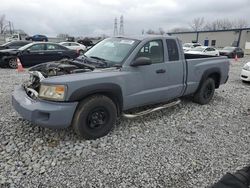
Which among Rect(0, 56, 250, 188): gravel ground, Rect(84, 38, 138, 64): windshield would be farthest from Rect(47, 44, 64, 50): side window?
Rect(84, 38, 138, 64): windshield

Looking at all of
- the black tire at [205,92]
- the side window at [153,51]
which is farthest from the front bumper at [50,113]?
the black tire at [205,92]

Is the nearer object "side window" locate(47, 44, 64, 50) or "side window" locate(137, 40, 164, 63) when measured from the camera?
"side window" locate(137, 40, 164, 63)

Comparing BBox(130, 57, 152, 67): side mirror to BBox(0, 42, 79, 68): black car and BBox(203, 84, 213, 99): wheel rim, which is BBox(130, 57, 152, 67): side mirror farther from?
BBox(0, 42, 79, 68): black car

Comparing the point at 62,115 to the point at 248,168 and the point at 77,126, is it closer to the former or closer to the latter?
the point at 77,126

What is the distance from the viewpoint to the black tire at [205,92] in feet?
18.8

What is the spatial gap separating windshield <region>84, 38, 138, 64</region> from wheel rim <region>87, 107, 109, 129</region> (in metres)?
0.91

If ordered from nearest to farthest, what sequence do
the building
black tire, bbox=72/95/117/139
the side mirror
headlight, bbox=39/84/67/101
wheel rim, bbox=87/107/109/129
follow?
headlight, bbox=39/84/67/101, black tire, bbox=72/95/117/139, wheel rim, bbox=87/107/109/129, the side mirror, the building

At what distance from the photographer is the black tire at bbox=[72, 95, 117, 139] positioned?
3.57 meters

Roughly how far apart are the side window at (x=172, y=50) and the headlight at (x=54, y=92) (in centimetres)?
238

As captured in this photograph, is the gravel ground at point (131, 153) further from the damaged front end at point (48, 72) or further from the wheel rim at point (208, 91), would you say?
the wheel rim at point (208, 91)

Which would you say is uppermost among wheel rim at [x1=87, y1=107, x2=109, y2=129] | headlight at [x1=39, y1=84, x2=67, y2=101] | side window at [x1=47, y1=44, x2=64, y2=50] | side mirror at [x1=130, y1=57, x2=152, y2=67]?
side window at [x1=47, y1=44, x2=64, y2=50]

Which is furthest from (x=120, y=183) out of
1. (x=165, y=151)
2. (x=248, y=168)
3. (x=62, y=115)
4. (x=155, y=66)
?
(x=155, y=66)

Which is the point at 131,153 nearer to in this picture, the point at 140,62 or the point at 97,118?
the point at 97,118

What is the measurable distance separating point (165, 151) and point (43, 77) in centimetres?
219
